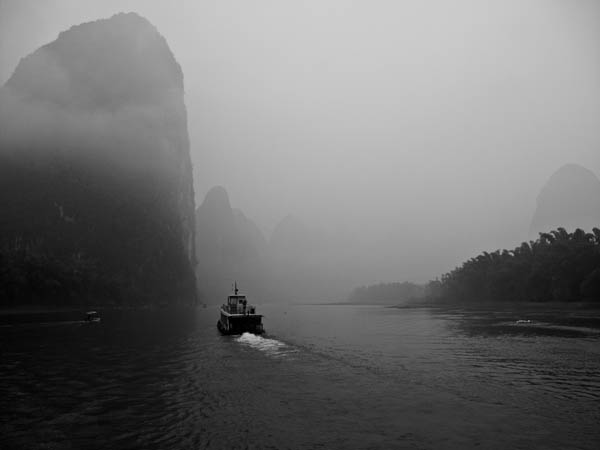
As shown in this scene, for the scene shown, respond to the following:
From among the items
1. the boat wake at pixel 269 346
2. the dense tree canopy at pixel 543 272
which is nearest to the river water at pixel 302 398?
the boat wake at pixel 269 346

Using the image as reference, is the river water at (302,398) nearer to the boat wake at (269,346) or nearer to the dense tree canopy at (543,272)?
the boat wake at (269,346)

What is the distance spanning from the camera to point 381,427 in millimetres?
16359

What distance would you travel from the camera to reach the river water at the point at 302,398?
1522 cm

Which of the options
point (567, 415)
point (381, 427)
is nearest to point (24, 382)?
point (381, 427)

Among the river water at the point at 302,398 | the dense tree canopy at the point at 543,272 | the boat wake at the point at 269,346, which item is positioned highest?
the dense tree canopy at the point at 543,272

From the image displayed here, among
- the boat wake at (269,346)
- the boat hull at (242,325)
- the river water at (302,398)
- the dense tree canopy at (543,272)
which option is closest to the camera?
the river water at (302,398)

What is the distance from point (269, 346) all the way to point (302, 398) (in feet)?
72.5

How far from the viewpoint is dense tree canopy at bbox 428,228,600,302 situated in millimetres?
100562

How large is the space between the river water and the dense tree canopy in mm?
74723

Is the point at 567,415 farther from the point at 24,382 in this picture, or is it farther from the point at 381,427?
the point at 24,382

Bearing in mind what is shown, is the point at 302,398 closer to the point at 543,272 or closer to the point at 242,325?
the point at 242,325

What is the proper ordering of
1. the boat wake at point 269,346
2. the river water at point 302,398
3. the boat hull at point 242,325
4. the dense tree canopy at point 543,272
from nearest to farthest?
the river water at point 302,398, the boat wake at point 269,346, the boat hull at point 242,325, the dense tree canopy at point 543,272

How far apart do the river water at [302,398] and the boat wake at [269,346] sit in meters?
0.74

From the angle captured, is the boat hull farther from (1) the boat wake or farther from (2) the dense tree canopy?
(2) the dense tree canopy
